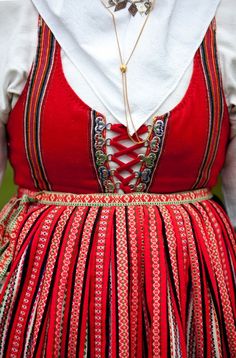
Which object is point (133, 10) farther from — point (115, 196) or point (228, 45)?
point (115, 196)

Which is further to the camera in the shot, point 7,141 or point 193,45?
point 7,141

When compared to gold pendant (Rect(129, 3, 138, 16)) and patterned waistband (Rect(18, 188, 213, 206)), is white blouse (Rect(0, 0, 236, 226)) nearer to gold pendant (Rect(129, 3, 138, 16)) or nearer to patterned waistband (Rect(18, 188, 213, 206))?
gold pendant (Rect(129, 3, 138, 16))

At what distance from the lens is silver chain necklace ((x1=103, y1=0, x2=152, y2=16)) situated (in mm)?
1159

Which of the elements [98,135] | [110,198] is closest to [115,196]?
[110,198]

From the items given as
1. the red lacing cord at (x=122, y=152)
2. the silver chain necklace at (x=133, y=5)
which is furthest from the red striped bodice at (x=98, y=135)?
the silver chain necklace at (x=133, y=5)

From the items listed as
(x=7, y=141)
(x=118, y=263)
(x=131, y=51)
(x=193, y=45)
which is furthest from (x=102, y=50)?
(x=118, y=263)

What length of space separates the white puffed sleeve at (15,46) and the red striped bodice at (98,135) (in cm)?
2

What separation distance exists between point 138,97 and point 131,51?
0.09m

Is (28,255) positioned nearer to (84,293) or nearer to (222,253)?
(84,293)

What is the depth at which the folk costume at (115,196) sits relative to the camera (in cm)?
108

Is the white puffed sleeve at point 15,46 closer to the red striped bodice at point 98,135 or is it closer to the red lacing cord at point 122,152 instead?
the red striped bodice at point 98,135

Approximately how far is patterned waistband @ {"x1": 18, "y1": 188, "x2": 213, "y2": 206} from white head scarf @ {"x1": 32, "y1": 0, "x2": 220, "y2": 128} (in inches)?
5.6

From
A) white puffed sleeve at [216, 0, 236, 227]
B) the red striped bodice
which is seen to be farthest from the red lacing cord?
white puffed sleeve at [216, 0, 236, 227]

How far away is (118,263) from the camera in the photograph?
109cm
